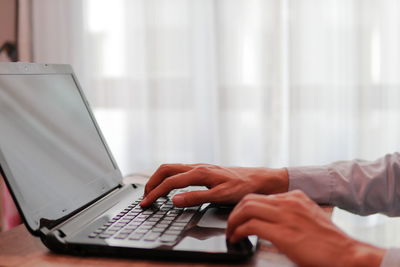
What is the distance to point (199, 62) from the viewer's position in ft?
7.55

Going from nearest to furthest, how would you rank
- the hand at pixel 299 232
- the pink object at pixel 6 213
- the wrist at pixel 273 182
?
the hand at pixel 299 232 < the wrist at pixel 273 182 < the pink object at pixel 6 213

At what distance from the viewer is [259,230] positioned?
2.07 feet

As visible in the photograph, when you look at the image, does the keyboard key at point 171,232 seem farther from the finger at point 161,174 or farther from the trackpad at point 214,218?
the finger at point 161,174

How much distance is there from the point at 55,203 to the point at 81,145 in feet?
0.74

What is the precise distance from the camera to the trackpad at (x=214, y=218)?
2.52 feet

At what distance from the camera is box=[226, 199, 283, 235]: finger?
0.64 meters

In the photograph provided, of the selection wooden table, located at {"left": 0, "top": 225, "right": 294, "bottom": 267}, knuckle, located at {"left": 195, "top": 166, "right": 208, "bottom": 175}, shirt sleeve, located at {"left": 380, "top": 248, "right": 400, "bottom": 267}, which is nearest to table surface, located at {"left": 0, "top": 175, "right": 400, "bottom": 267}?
wooden table, located at {"left": 0, "top": 225, "right": 294, "bottom": 267}

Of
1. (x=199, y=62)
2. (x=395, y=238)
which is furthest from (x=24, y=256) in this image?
(x=395, y=238)

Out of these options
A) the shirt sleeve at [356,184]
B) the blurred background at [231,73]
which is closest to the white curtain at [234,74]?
the blurred background at [231,73]

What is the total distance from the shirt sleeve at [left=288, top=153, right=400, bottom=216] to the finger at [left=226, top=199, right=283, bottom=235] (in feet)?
1.17

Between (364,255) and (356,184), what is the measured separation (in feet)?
1.38

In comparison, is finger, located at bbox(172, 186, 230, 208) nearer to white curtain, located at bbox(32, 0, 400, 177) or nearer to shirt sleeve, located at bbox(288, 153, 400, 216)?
shirt sleeve, located at bbox(288, 153, 400, 216)

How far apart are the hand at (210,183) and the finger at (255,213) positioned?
20 cm

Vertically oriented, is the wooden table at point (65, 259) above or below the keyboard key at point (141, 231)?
below
